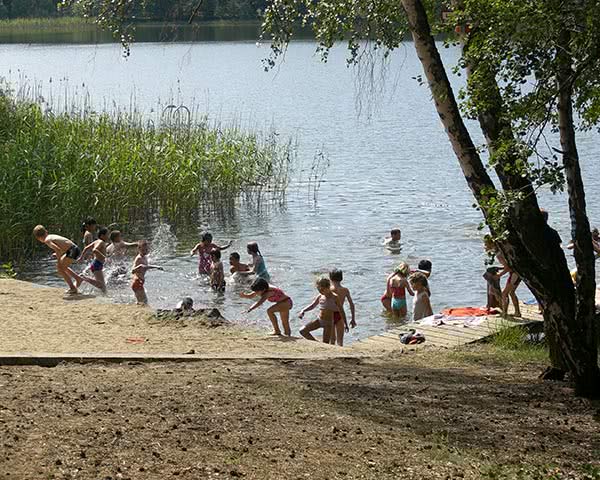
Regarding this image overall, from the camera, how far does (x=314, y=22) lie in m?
9.68

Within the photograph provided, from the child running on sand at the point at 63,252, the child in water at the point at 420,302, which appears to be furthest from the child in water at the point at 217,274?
the child in water at the point at 420,302

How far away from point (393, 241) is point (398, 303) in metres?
5.85

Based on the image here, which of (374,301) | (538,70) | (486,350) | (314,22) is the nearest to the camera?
(538,70)

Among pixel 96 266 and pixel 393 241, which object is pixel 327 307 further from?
pixel 393 241

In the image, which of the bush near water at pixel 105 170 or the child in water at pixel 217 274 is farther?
the bush near water at pixel 105 170

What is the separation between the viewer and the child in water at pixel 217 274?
1667 cm

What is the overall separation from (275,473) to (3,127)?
17.6m

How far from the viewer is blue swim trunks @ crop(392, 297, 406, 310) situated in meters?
15.1

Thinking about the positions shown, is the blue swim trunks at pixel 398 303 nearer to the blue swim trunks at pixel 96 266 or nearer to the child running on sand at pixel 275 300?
the child running on sand at pixel 275 300

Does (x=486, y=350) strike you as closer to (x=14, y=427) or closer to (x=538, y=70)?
(x=538, y=70)

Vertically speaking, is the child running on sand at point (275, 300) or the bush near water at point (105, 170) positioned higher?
the bush near water at point (105, 170)

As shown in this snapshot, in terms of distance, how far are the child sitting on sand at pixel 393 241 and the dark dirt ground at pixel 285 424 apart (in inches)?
463

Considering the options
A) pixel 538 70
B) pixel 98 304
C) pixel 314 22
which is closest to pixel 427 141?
pixel 98 304

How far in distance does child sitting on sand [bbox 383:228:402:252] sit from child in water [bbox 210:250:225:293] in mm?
4905
